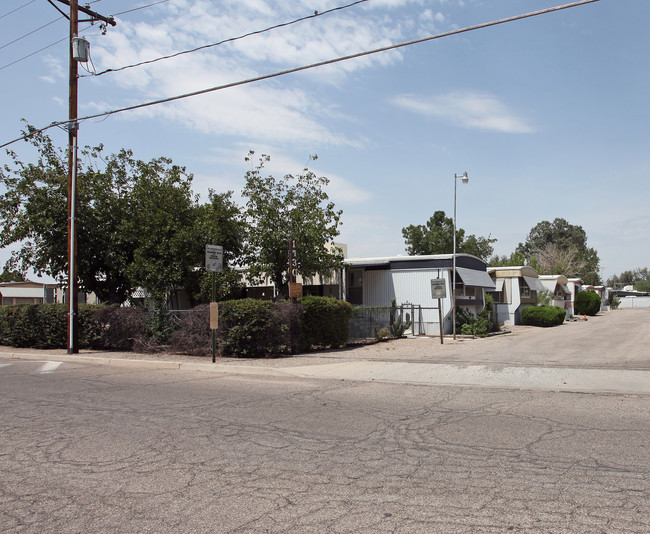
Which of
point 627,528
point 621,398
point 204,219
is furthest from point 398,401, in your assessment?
point 204,219

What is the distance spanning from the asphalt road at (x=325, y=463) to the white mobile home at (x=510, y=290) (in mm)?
26265

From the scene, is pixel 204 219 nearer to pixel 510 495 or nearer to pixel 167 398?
pixel 167 398

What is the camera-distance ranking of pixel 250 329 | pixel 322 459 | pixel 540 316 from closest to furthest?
pixel 322 459
pixel 250 329
pixel 540 316

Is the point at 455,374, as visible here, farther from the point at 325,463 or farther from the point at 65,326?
the point at 65,326

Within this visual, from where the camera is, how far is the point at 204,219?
2128cm

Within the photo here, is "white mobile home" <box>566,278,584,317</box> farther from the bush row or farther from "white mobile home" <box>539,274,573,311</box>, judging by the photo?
the bush row

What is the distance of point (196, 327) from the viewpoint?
1625cm

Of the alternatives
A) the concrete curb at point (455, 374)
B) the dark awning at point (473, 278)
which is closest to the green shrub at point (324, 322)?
the concrete curb at point (455, 374)

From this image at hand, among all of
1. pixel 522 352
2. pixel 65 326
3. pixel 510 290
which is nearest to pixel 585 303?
pixel 510 290

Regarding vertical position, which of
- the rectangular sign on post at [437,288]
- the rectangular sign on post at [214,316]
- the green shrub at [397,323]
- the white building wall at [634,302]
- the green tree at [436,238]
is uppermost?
the green tree at [436,238]

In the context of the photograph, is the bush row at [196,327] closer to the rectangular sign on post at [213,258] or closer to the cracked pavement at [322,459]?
the rectangular sign on post at [213,258]

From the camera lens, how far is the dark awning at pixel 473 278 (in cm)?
2459

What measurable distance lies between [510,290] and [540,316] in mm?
2417

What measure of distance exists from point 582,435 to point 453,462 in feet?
6.86
